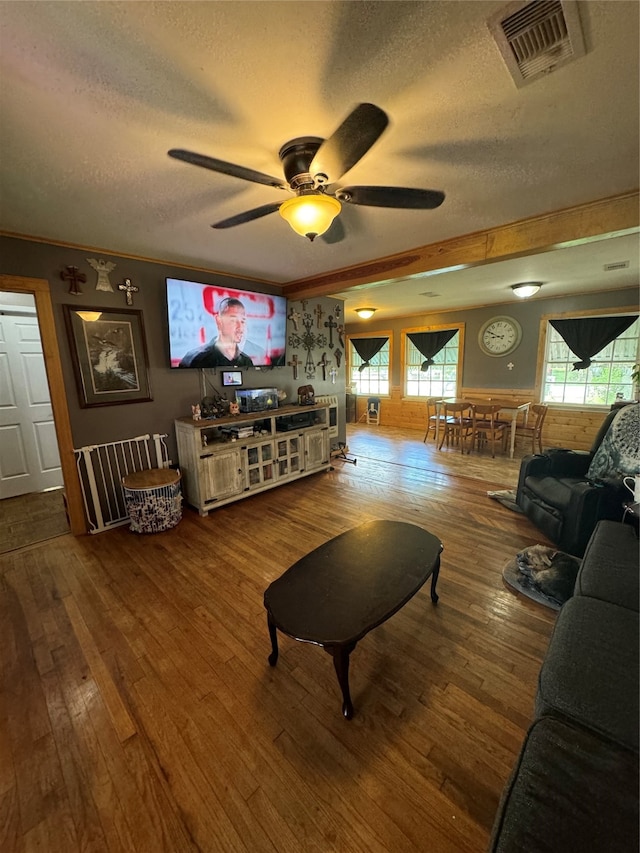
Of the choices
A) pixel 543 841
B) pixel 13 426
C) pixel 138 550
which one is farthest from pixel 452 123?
pixel 13 426

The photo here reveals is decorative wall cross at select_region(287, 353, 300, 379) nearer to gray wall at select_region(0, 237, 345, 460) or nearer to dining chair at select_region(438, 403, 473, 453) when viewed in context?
Answer: gray wall at select_region(0, 237, 345, 460)

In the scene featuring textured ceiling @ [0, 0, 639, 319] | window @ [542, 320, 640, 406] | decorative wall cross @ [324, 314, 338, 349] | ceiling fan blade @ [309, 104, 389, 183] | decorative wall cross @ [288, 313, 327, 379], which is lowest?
window @ [542, 320, 640, 406]

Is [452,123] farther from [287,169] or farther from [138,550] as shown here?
[138,550]

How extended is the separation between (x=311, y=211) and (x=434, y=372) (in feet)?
19.1

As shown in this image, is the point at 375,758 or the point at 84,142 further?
the point at 84,142

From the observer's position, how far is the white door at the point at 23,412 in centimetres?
354

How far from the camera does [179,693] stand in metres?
1.50

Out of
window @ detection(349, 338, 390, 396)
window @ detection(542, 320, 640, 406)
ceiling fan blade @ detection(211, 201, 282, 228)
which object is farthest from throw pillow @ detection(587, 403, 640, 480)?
window @ detection(349, 338, 390, 396)

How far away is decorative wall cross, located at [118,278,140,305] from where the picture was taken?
295cm

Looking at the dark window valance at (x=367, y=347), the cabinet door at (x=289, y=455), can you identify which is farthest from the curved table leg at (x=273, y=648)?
the dark window valance at (x=367, y=347)

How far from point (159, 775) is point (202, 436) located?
239 cm

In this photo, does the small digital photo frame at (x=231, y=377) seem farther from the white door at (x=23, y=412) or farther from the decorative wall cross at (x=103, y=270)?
the white door at (x=23, y=412)

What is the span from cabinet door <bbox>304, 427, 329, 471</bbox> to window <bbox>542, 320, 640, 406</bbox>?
13.2 feet

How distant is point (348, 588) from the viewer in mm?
1544
